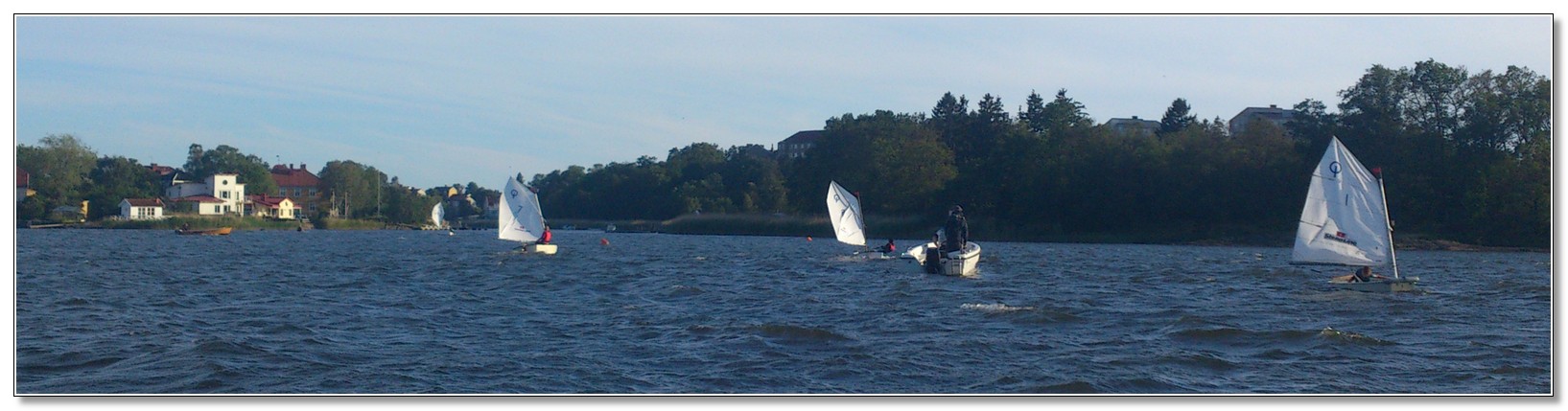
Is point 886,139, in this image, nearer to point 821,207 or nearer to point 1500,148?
point 821,207

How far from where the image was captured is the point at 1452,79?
8669 cm

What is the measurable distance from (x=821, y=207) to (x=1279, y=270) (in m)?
84.3

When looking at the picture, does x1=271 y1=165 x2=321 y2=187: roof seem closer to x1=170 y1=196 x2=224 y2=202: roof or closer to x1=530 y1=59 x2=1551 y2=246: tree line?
x1=170 y1=196 x2=224 y2=202: roof

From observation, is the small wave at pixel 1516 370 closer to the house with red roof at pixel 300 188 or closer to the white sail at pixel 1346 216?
the white sail at pixel 1346 216

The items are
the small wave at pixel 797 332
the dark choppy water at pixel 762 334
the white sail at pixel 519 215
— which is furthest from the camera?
the white sail at pixel 519 215

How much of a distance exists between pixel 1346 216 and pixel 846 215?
96.9 ft

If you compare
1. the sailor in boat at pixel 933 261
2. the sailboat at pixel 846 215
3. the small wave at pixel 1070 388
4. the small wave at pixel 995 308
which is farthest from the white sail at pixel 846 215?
the small wave at pixel 1070 388

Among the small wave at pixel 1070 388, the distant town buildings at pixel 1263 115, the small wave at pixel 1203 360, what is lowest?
the small wave at pixel 1070 388

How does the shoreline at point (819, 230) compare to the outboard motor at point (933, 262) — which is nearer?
the outboard motor at point (933, 262)

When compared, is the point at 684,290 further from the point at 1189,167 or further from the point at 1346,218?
the point at 1189,167

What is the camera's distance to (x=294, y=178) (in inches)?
6688

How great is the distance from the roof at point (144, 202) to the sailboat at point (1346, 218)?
11602 cm

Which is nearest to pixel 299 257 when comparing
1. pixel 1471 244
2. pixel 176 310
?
pixel 176 310

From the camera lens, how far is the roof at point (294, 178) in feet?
550
